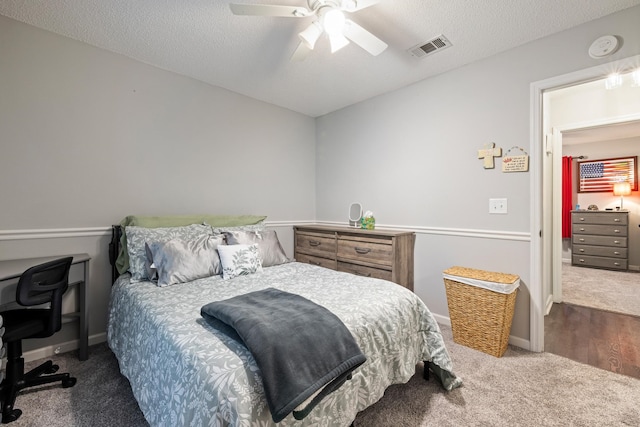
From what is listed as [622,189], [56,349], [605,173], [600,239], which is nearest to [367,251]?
[56,349]

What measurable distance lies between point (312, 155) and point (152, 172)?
2.08 meters

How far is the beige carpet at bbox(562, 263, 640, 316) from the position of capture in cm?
328

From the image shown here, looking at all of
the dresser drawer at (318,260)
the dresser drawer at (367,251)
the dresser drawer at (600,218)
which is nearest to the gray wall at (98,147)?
the dresser drawer at (318,260)

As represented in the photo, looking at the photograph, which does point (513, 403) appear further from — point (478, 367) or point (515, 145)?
point (515, 145)

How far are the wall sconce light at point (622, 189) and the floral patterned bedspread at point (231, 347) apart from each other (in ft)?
18.8

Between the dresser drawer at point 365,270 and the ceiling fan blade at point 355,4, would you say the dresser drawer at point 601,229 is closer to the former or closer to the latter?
the dresser drawer at point 365,270

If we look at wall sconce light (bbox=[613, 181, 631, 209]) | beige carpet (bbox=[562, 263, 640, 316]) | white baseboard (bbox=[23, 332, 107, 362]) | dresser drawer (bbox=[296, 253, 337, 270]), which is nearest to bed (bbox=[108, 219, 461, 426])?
white baseboard (bbox=[23, 332, 107, 362])

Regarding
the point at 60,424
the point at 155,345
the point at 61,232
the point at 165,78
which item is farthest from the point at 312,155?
the point at 60,424

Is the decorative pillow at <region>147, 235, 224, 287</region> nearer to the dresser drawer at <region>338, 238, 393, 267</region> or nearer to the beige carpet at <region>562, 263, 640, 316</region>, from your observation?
the dresser drawer at <region>338, 238, 393, 267</region>

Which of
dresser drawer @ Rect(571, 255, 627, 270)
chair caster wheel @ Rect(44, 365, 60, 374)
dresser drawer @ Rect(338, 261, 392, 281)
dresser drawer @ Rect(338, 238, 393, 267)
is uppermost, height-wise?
dresser drawer @ Rect(338, 238, 393, 267)

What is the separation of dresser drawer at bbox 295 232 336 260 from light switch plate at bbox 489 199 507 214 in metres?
1.56

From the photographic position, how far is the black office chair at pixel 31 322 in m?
1.50

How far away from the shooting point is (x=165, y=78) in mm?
2672

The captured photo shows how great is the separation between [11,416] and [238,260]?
1420mm
